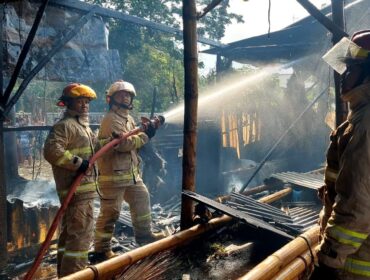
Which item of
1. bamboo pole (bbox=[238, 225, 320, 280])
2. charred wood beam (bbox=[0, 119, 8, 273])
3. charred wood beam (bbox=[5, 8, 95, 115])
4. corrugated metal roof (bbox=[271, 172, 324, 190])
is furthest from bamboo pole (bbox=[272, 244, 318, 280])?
charred wood beam (bbox=[5, 8, 95, 115])

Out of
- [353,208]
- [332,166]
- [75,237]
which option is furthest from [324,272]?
[75,237]

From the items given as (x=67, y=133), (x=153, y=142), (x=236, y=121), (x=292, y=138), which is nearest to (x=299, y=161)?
(x=292, y=138)

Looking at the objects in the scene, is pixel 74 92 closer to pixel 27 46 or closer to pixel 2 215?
pixel 27 46

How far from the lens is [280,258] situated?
2582 mm

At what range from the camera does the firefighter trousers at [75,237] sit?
3.97 metres

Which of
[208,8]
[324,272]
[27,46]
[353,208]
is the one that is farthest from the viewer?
[27,46]

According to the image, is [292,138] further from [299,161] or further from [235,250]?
[235,250]

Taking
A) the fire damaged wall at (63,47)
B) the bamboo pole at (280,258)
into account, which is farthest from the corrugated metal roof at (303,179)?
the fire damaged wall at (63,47)

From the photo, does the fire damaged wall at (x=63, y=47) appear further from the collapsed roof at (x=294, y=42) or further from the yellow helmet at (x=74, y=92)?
the collapsed roof at (x=294, y=42)

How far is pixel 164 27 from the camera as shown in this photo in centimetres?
839

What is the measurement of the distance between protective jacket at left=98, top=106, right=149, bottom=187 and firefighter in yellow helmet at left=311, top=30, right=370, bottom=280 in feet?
10.4

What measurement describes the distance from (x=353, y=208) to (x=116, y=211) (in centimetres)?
362

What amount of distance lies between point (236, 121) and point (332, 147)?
28.1 ft

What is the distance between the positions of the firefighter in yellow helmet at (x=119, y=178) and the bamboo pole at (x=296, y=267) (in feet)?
9.03
